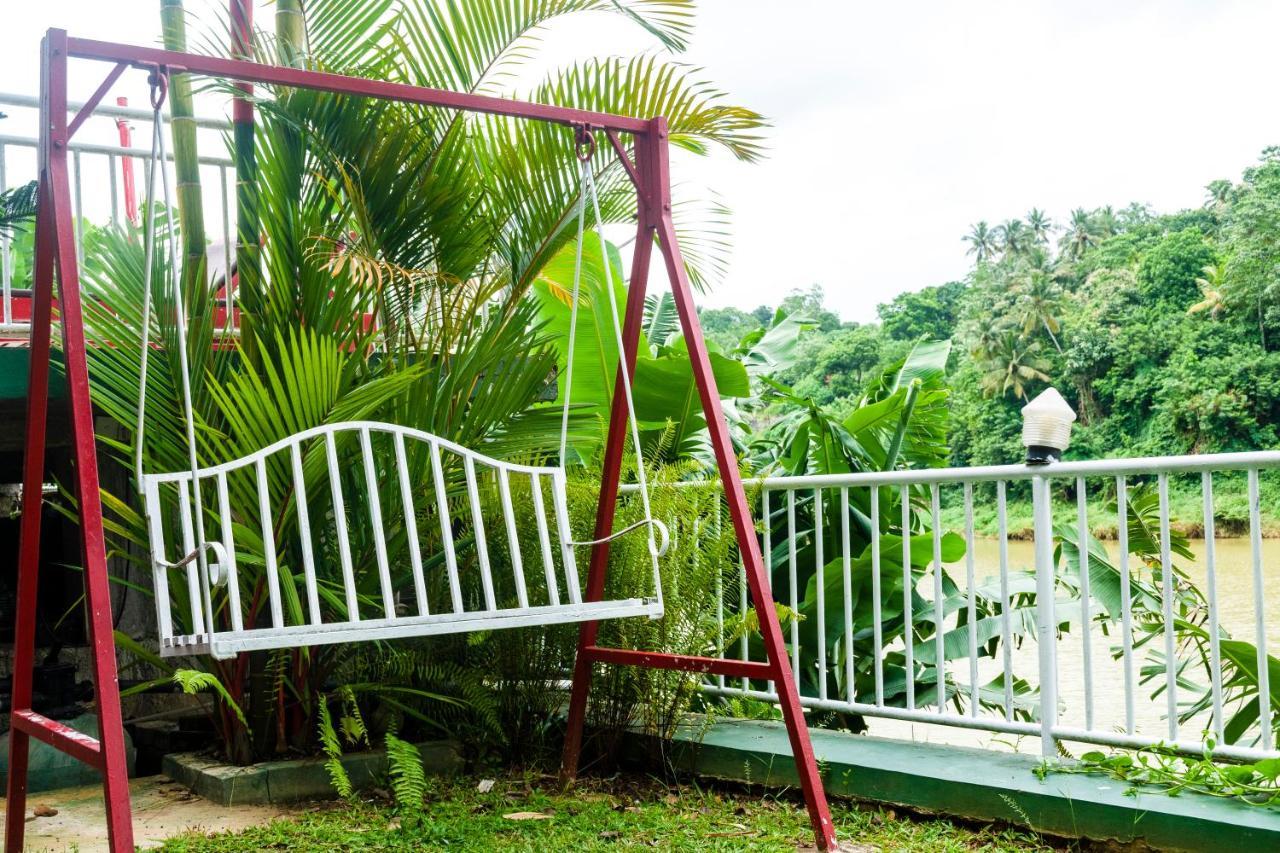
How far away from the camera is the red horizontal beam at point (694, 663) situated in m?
3.07

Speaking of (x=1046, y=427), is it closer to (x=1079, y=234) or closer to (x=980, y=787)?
(x=980, y=787)

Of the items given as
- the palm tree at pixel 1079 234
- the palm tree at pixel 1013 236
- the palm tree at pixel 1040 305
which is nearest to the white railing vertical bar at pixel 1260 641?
the palm tree at pixel 1040 305

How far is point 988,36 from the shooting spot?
5994 centimetres

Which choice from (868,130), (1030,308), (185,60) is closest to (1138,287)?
(1030,308)

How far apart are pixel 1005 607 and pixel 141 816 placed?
8.63ft

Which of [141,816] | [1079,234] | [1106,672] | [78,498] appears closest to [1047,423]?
[78,498]

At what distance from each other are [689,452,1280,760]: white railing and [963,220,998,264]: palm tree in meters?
49.9

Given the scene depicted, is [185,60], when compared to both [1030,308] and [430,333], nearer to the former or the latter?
[430,333]

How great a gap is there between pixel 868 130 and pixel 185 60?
62.8 m

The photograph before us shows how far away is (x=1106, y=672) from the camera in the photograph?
10523 mm

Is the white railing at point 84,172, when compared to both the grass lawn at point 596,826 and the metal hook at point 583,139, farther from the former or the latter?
the grass lawn at point 596,826

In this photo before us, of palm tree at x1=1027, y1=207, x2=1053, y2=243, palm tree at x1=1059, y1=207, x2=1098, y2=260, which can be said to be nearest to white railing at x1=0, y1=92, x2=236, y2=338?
palm tree at x1=1059, y1=207, x2=1098, y2=260

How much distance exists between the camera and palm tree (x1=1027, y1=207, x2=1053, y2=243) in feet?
171

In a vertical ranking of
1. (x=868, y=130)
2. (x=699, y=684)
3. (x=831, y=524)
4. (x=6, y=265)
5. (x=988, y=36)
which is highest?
(x=988, y=36)
